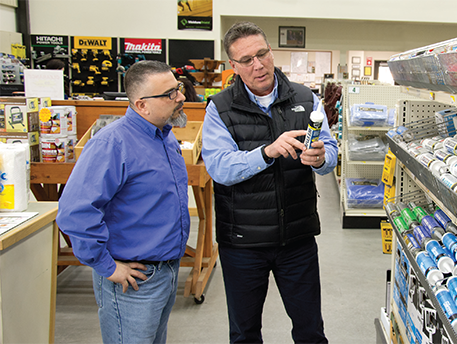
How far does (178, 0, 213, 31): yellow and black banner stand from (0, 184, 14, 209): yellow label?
29.2 ft

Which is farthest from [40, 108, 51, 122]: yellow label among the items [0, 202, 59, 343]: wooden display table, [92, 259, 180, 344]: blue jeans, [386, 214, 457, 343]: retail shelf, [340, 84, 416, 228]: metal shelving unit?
[340, 84, 416, 228]: metal shelving unit

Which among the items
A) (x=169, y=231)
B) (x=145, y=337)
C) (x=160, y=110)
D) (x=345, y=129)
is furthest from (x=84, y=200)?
(x=345, y=129)

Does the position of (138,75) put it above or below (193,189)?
above

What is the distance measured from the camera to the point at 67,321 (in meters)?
3.14

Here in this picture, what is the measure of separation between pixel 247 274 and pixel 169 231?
0.53 metres

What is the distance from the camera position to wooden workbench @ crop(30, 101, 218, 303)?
131 inches

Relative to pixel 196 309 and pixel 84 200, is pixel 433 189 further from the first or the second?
pixel 196 309

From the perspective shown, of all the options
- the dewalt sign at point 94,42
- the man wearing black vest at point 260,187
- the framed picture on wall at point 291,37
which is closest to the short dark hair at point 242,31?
the man wearing black vest at point 260,187

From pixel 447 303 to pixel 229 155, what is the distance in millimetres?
1020

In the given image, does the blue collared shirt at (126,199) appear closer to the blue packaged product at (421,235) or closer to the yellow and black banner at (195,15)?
the blue packaged product at (421,235)

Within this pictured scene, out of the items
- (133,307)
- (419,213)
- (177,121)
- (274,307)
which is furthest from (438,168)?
(274,307)

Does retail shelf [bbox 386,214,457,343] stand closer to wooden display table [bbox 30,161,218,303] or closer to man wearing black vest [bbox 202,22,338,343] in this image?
man wearing black vest [bbox 202,22,338,343]

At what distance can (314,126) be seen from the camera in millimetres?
1649

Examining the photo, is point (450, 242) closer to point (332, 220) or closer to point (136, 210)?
point (136, 210)
